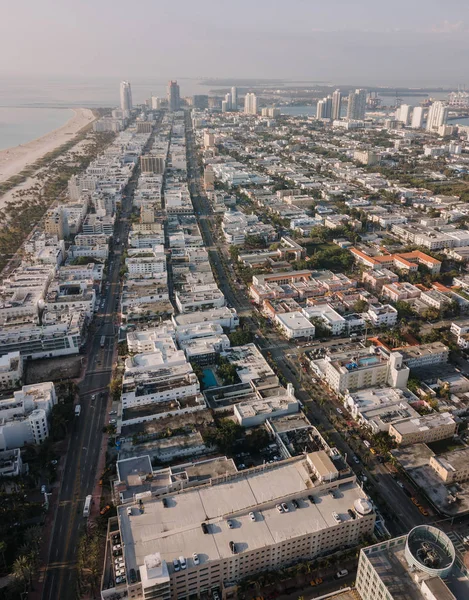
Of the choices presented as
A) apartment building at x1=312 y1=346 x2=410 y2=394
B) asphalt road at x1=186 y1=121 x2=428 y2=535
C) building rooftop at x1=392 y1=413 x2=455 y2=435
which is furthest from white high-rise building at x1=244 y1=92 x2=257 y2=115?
building rooftop at x1=392 y1=413 x2=455 y2=435

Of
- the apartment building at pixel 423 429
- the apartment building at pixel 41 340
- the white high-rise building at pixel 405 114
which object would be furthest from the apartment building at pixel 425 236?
the white high-rise building at pixel 405 114

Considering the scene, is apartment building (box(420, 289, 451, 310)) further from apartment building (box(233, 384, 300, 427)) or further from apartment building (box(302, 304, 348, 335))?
apartment building (box(233, 384, 300, 427))

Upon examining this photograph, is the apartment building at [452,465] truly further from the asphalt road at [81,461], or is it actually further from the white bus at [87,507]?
the asphalt road at [81,461]

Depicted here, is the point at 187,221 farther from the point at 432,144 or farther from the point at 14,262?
the point at 432,144

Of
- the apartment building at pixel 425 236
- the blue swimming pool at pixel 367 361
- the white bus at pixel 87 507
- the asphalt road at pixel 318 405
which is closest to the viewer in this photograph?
the white bus at pixel 87 507

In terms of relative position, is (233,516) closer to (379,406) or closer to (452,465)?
(452,465)

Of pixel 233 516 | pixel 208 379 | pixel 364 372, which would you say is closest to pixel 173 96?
pixel 208 379

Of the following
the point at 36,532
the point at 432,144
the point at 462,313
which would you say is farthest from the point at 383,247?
the point at 432,144
